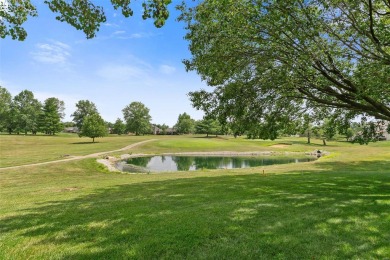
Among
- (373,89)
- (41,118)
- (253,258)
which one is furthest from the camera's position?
(41,118)

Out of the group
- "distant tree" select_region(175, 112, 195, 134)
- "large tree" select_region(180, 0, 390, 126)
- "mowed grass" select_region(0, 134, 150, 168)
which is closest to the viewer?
"large tree" select_region(180, 0, 390, 126)

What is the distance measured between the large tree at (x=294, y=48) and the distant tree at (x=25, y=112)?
91.5 meters

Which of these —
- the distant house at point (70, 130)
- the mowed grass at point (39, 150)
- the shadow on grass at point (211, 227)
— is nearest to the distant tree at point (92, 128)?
the mowed grass at point (39, 150)

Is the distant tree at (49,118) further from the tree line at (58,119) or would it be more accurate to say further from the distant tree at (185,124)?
the distant tree at (185,124)

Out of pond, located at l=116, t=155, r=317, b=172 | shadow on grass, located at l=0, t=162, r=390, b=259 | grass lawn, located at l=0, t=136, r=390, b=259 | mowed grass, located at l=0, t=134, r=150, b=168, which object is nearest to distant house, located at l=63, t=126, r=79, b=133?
mowed grass, located at l=0, t=134, r=150, b=168

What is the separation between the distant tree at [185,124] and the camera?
115 m

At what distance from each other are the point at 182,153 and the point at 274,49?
148ft

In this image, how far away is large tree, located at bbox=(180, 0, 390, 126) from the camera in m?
9.19

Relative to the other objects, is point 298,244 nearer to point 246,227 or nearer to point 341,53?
point 246,227

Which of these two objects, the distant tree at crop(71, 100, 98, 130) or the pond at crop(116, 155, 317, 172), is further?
the distant tree at crop(71, 100, 98, 130)

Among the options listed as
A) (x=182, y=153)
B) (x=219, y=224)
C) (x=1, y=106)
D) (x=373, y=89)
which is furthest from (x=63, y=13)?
(x=1, y=106)

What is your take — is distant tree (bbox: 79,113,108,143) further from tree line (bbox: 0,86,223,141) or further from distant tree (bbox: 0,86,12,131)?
distant tree (bbox: 0,86,12,131)

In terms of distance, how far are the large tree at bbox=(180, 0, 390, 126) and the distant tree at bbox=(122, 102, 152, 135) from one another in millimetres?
98399

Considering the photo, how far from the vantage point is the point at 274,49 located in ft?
33.3
